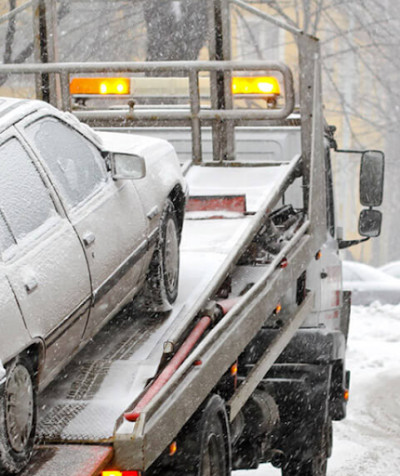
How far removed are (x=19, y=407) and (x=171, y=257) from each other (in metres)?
2.10

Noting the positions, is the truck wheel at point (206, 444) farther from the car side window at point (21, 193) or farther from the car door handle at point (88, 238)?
the car side window at point (21, 193)

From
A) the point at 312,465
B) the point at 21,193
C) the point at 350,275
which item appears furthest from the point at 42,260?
the point at 350,275

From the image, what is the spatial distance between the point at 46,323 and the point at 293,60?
31411mm

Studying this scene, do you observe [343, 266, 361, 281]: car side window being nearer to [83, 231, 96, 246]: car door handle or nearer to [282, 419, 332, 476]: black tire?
[282, 419, 332, 476]: black tire

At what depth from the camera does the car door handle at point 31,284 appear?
396 centimetres

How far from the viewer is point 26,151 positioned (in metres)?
4.50

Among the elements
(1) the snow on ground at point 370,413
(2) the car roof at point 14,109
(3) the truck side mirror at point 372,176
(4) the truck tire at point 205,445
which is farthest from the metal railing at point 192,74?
(1) the snow on ground at point 370,413

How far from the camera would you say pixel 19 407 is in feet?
12.8

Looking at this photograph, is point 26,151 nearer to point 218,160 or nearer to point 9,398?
point 9,398

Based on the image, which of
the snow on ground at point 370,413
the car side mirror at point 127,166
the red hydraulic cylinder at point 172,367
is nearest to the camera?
the red hydraulic cylinder at point 172,367

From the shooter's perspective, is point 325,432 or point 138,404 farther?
point 325,432

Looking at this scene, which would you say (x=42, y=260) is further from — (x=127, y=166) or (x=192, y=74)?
(x=192, y=74)

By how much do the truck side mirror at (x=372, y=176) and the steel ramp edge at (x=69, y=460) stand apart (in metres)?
4.61

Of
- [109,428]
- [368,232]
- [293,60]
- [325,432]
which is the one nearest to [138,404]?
[109,428]
